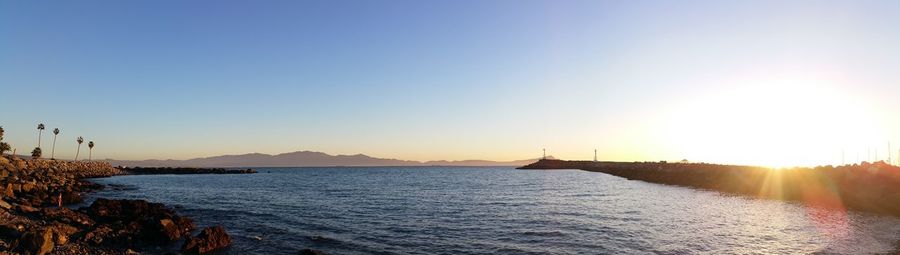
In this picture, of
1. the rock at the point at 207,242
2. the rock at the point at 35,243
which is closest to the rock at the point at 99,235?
the rock at the point at 35,243

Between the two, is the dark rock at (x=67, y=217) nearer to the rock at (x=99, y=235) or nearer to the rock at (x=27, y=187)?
the rock at (x=99, y=235)

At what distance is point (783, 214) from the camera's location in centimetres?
3900

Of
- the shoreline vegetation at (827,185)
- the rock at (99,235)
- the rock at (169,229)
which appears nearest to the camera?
the rock at (99,235)

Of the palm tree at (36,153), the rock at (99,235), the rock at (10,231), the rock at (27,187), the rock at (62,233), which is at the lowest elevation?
the rock at (99,235)

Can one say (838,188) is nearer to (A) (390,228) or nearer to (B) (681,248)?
(B) (681,248)

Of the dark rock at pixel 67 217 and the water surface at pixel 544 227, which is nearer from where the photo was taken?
the water surface at pixel 544 227

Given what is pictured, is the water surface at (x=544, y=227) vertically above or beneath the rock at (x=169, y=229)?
beneath

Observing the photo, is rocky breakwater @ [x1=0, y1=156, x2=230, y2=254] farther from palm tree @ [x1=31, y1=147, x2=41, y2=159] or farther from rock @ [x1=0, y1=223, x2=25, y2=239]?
palm tree @ [x1=31, y1=147, x2=41, y2=159]

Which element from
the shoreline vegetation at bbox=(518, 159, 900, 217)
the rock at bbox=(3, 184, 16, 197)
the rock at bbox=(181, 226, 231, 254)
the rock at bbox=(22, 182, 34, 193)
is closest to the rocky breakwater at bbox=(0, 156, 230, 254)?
the rock at bbox=(181, 226, 231, 254)

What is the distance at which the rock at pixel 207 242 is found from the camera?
22.4 metres

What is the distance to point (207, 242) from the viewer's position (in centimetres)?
2308

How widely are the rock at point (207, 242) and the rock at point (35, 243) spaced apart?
16.9ft

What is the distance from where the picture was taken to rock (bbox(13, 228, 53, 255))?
1872cm

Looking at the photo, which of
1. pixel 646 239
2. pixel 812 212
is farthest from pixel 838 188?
pixel 646 239
